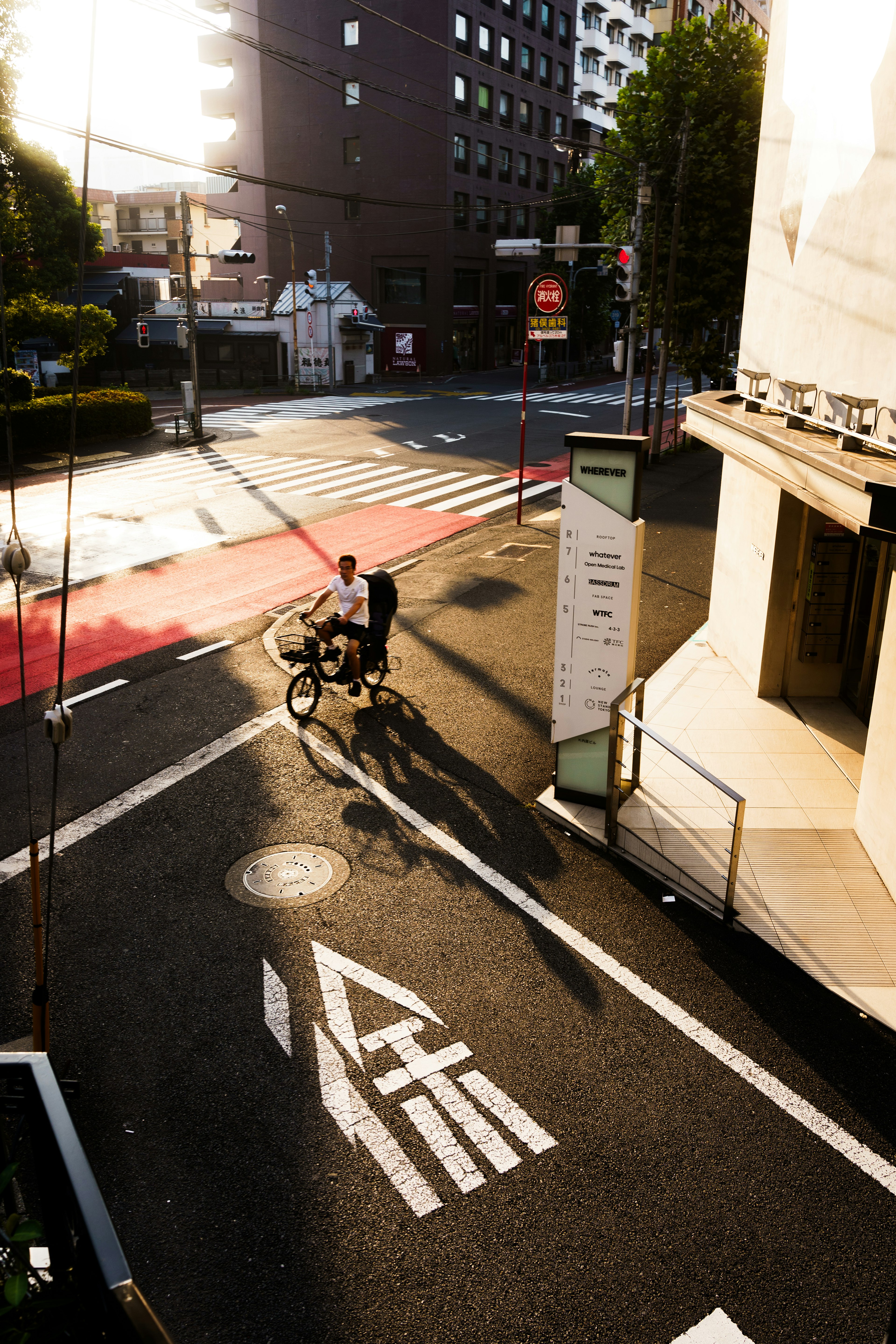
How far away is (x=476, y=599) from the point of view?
15836 millimetres

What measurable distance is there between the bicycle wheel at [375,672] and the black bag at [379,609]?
0.16 metres

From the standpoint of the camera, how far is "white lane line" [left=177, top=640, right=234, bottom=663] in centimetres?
1309

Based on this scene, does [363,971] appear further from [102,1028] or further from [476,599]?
[476,599]

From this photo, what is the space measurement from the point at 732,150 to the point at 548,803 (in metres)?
25.4

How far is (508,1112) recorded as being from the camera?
5523mm

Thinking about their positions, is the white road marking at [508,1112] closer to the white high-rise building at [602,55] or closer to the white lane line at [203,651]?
the white lane line at [203,651]

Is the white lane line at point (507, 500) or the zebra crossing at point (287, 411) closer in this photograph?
the white lane line at point (507, 500)

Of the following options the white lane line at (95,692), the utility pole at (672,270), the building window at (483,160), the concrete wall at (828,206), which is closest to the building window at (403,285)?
the building window at (483,160)

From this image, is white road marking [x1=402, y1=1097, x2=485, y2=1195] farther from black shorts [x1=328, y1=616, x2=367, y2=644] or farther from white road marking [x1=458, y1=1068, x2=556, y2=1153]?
black shorts [x1=328, y1=616, x2=367, y2=644]

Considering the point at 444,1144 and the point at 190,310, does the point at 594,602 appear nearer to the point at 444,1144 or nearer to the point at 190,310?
the point at 444,1144

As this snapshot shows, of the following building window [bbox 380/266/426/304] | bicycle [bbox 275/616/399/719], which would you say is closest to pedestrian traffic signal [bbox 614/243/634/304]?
bicycle [bbox 275/616/399/719]

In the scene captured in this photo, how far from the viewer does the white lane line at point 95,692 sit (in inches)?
458

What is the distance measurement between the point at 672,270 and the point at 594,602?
21.4 metres

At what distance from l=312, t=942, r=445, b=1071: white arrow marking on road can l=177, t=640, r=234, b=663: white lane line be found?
6.86 metres
